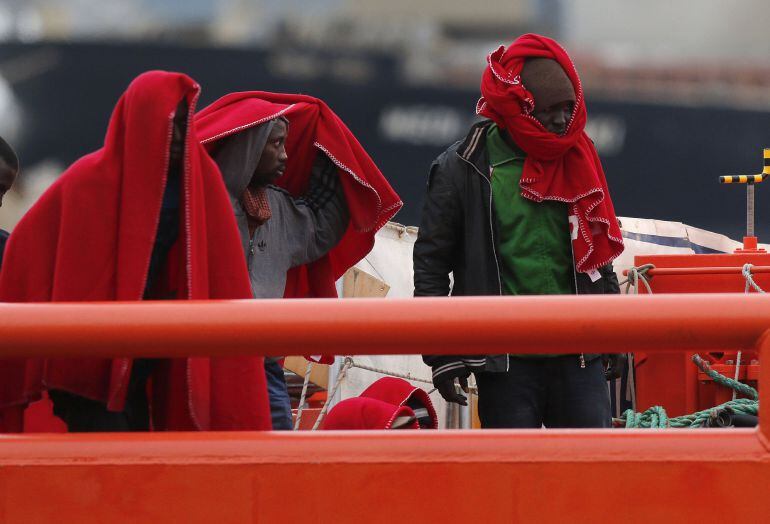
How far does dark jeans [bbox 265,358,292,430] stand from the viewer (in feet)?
10.8

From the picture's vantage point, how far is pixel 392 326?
6.77 ft

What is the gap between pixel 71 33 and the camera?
29.6ft

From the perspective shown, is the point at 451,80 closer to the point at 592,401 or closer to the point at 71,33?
the point at 71,33

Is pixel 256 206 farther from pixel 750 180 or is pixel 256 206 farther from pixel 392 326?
pixel 750 180

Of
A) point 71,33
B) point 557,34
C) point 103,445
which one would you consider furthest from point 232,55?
point 103,445

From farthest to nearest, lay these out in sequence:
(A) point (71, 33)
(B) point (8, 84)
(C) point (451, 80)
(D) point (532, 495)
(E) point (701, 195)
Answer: (E) point (701, 195)
(B) point (8, 84)
(A) point (71, 33)
(C) point (451, 80)
(D) point (532, 495)

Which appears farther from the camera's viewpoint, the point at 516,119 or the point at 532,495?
the point at 516,119

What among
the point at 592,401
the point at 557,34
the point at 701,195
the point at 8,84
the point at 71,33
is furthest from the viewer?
the point at 701,195

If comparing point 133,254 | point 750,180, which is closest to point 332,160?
point 133,254

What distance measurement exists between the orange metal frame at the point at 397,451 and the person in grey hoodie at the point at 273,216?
1.18 meters

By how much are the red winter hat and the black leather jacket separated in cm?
28

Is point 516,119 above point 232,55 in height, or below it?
below

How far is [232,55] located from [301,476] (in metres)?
7.84

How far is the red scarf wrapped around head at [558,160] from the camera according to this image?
347 cm
